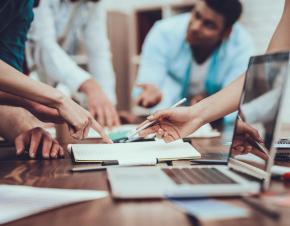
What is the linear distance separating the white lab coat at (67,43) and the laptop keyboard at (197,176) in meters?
1.39

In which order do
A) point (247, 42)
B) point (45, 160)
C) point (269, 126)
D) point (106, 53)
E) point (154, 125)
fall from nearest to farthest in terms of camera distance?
1. point (269, 126)
2. point (45, 160)
3. point (154, 125)
4. point (106, 53)
5. point (247, 42)

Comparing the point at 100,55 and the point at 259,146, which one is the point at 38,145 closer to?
the point at 259,146

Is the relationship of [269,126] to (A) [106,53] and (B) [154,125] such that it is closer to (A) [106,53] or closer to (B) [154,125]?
(B) [154,125]

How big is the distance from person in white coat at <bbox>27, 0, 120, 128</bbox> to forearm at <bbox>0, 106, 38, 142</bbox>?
0.47 metres

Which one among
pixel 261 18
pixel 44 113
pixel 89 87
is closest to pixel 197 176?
pixel 44 113

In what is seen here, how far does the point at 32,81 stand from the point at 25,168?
9.4 inches

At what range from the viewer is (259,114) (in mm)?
801

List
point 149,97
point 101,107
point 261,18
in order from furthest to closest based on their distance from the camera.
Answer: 1. point 261,18
2. point 149,97
3. point 101,107

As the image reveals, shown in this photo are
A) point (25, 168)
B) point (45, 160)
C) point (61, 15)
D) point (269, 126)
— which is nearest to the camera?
point (269, 126)

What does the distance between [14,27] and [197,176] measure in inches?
36.7

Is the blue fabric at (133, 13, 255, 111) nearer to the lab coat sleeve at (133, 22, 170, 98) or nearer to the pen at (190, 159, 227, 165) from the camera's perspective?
the lab coat sleeve at (133, 22, 170, 98)

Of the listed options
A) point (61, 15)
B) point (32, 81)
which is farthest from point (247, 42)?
point (32, 81)

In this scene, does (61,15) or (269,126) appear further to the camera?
(61,15)

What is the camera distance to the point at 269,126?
A: 2.46 ft
